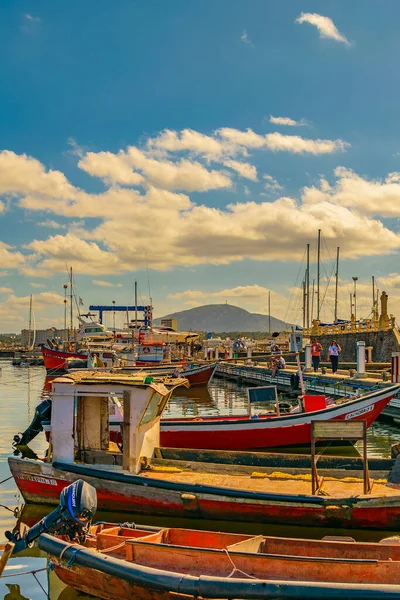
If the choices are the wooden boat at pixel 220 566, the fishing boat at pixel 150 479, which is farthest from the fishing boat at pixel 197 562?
the fishing boat at pixel 150 479

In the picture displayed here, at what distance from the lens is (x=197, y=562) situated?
7.87 m

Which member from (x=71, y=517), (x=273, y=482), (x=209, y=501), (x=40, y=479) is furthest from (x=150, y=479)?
(x=71, y=517)

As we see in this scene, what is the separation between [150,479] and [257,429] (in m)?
6.51

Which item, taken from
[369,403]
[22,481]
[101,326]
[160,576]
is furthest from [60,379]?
[101,326]

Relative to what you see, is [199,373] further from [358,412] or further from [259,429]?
[358,412]

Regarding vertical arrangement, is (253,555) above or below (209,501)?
above

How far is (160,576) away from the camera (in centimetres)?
724

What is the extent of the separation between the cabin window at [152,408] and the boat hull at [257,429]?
4.48 metres

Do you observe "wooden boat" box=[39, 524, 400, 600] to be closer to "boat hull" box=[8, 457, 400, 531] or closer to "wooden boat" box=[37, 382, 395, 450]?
"boat hull" box=[8, 457, 400, 531]

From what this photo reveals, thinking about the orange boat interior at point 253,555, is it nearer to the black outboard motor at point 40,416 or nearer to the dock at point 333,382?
the black outboard motor at point 40,416

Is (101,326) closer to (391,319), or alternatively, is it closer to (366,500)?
(391,319)

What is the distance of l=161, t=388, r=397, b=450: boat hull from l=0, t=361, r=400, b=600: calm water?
2185 millimetres

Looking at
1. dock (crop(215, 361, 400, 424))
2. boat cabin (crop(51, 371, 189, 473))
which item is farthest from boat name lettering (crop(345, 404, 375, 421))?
boat cabin (crop(51, 371, 189, 473))

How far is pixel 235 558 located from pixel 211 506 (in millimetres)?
3427
